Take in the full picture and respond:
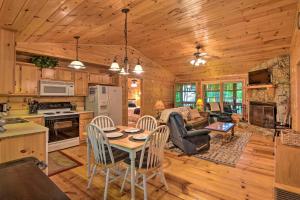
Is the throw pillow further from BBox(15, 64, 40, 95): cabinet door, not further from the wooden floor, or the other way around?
BBox(15, 64, 40, 95): cabinet door

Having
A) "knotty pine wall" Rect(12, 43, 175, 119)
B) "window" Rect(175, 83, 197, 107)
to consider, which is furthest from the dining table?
"window" Rect(175, 83, 197, 107)

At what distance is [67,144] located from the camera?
4281 millimetres

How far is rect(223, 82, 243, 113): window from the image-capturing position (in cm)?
693

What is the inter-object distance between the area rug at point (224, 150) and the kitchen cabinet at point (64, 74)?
3.30m

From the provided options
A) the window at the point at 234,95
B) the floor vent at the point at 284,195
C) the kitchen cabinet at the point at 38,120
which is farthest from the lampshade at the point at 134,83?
the floor vent at the point at 284,195

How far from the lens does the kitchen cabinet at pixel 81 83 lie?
4.76 m

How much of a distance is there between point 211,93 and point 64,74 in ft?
20.0

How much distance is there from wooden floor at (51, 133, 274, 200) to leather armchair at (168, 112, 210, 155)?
0.24m

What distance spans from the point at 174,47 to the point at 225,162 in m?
3.89

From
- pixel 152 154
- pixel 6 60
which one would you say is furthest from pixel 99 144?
pixel 6 60

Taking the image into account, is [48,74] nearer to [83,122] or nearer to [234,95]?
[83,122]

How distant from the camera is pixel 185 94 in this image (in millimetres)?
8602

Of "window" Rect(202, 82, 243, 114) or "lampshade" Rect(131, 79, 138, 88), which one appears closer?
"window" Rect(202, 82, 243, 114)

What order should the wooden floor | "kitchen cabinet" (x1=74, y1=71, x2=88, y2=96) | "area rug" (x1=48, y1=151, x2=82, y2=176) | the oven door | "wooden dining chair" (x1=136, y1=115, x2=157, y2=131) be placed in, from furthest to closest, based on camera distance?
"kitchen cabinet" (x1=74, y1=71, x2=88, y2=96), the oven door, "wooden dining chair" (x1=136, y1=115, x2=157, y2=131), "area rug" (x1=48, y1=151, x2=82, y2=176), the wooden floor
